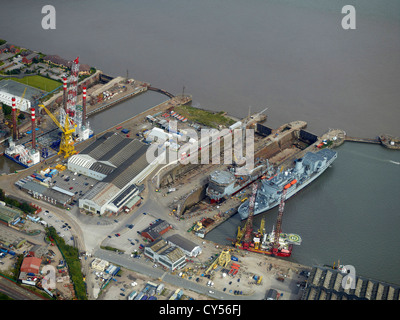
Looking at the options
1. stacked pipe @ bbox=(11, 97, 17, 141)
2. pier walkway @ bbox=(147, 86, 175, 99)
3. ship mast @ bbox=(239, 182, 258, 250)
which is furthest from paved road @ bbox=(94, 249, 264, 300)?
pier walkway @ bbox=(147, 86, 175, 99)

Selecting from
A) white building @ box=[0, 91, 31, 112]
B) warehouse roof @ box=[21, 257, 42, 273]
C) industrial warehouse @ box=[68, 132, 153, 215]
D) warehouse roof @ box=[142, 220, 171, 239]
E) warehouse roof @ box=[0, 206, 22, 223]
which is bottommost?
warehouse roof @ box=[21, 257, 42, 273]

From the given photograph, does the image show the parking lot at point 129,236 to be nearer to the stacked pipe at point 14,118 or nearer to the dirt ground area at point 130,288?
the dirt ground area at point 130,288

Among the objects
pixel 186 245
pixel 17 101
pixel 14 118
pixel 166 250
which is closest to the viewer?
pixel 166 250

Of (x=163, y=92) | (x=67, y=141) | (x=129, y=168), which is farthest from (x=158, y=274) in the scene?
(x=163, y=92)

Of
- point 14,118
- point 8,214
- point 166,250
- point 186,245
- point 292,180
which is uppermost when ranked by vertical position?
point 14,118

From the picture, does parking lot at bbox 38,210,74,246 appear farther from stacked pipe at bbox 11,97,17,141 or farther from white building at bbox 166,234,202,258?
stacked pipe at bbox 11,97,17,141

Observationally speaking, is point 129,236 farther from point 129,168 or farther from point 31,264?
point 129,168
